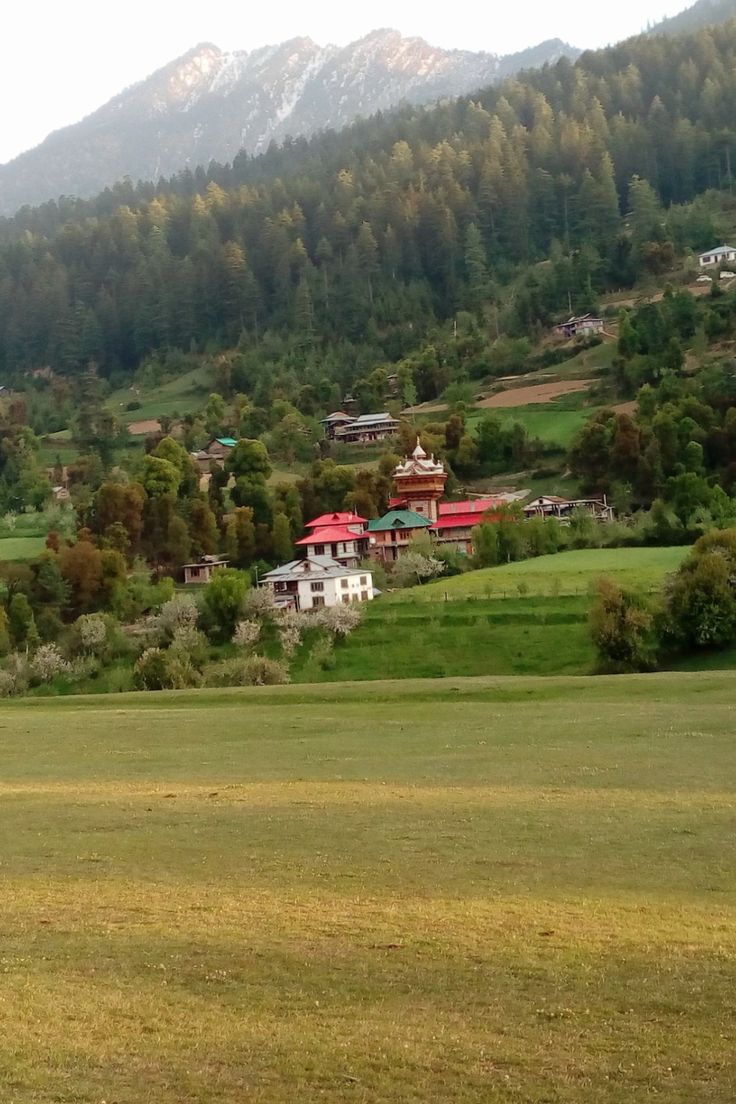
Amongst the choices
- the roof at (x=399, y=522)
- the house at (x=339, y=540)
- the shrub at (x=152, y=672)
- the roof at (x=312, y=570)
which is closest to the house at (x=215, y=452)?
the house at (x=339, y=540)

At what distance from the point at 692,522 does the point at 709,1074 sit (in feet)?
232

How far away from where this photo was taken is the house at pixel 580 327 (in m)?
126

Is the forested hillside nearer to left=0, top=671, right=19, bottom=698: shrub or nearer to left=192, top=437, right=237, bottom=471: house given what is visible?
left=192, top=437, right=237, bottom=471: house

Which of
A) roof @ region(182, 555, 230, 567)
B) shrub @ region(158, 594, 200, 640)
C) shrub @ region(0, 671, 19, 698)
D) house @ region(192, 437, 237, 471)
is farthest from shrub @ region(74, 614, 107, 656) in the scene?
house @ region(192, 437, 237, 471)

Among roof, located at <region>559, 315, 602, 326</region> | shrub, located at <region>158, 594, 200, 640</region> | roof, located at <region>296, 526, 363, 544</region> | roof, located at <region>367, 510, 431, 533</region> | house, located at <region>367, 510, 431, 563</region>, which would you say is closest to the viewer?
shrub, located at <region>158, 594, 200, 640</region>

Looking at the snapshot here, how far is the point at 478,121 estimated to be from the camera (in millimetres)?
190000

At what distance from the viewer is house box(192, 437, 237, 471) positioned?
361 ft

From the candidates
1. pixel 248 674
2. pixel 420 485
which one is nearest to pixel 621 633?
pixel 248 674

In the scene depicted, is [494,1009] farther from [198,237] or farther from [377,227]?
[198,237]

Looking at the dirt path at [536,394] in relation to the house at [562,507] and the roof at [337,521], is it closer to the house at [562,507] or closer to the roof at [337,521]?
the house at [562,507]

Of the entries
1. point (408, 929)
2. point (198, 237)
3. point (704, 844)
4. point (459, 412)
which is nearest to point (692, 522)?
point (459, 412)

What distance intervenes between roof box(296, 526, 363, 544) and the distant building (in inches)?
1190

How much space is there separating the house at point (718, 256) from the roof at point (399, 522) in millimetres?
62007

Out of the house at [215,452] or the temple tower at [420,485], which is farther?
the house at [215,452]
